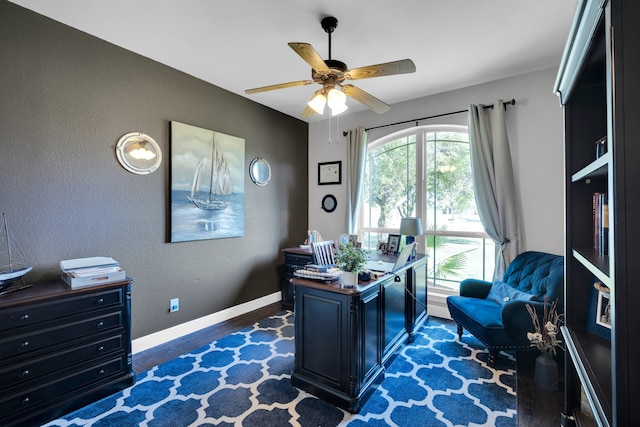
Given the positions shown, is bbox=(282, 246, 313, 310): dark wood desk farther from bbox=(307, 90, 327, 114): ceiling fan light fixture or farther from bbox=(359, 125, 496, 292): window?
bbox=(307, 90, 327, 114): ceiling fan light fixture

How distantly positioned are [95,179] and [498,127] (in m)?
4.03

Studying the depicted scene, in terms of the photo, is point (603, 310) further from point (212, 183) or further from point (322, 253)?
point (212, 183)

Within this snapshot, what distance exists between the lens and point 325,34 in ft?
7.81

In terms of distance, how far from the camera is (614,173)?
2.48 feet

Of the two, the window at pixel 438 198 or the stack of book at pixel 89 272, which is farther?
the window at pixel 438 198

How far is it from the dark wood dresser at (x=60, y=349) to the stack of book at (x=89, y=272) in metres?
0.05

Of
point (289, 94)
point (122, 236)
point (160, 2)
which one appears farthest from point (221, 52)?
point (122, 236)

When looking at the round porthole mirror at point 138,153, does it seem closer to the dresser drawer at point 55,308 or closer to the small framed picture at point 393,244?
the dresser drawer at point 55,308

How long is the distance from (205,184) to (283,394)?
7.45 ft

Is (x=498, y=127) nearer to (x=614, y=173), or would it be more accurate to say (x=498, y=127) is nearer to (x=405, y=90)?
(x=405, y=90)

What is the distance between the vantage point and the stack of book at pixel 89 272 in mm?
2047

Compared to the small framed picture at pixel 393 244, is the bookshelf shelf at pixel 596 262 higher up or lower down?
higher up

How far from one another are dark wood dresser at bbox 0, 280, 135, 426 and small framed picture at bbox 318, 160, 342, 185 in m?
3.08

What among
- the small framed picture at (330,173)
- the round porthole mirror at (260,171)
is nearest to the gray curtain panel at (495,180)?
the small framed picture at (330,173)
